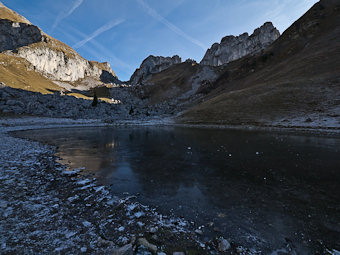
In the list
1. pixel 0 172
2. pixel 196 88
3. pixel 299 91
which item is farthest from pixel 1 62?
pixel 299 91

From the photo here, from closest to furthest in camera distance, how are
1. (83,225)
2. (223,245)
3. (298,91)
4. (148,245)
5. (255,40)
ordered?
(148,245)
(223,245)
(83,225)
(298,91)
(255,40)

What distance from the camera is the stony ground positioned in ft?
13.3

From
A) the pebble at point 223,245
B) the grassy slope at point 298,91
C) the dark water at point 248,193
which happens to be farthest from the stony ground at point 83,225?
the grassy slope at point 298,91

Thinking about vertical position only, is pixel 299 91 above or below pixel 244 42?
below

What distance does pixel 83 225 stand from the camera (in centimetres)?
505

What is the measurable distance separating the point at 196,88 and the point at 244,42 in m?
91.7

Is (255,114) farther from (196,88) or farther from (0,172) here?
(196,88)

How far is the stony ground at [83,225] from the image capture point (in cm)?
405

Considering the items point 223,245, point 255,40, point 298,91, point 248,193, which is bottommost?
point 248,193

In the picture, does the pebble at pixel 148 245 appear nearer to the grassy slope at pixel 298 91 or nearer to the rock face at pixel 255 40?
the grassy slope at pixel 298 91

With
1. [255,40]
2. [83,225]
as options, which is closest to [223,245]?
[83,225]

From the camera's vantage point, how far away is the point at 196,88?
514ft

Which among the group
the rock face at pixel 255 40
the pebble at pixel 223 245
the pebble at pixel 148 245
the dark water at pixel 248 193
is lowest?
the dark water at pixel 248 193

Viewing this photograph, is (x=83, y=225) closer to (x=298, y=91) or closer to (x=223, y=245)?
(x=223, y=245)
